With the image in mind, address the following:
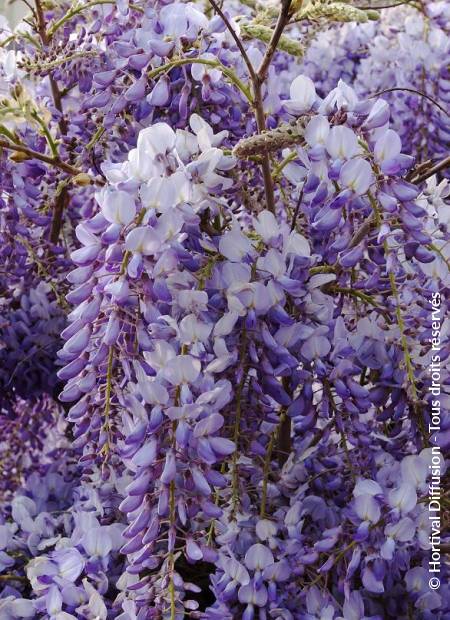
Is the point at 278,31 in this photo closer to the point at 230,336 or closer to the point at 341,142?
the point at 341,142

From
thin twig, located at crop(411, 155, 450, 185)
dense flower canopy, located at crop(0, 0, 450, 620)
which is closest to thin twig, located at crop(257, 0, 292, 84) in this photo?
dense flower canopy, located at crop(0, 0, 450, 620)

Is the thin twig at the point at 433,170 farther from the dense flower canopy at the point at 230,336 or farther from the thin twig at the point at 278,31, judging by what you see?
the thin twig at the point at 278,31

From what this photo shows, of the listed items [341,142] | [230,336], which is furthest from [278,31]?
[230,336]

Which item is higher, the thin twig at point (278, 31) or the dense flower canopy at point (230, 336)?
the thin twig at point (278, 31)

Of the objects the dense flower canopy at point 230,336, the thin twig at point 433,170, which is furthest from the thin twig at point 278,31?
the thin twig at point 433,170

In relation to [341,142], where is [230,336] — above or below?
below

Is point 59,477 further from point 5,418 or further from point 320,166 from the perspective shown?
point 320,166

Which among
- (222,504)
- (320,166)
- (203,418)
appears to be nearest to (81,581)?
(222,504)

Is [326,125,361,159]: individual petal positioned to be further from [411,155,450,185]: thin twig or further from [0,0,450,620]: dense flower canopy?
[411,155,450,185]: thin twig
